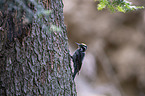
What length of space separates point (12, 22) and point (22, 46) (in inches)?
10.1

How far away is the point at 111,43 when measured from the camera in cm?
922

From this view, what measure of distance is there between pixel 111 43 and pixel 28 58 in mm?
7750

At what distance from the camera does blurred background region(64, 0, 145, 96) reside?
8.56 metres

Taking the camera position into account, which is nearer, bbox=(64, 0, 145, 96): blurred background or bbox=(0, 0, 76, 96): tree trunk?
bbox=(0, 0, 76, 96): tree trunk

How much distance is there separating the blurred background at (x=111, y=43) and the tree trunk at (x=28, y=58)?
7.01 m

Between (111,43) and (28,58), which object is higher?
(111,43)

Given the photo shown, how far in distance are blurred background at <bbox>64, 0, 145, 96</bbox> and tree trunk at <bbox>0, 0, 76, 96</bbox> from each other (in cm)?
701

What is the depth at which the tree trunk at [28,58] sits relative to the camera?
1.82 meters

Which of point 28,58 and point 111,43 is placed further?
point 111,43

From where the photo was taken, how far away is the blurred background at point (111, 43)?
8562mm

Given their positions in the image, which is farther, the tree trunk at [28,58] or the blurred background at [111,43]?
the blurred background at [111,43]

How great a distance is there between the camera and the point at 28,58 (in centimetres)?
187

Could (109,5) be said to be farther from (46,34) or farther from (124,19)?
(124,19)

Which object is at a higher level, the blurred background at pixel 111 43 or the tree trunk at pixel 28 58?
the blurred background at pixel 111 43
